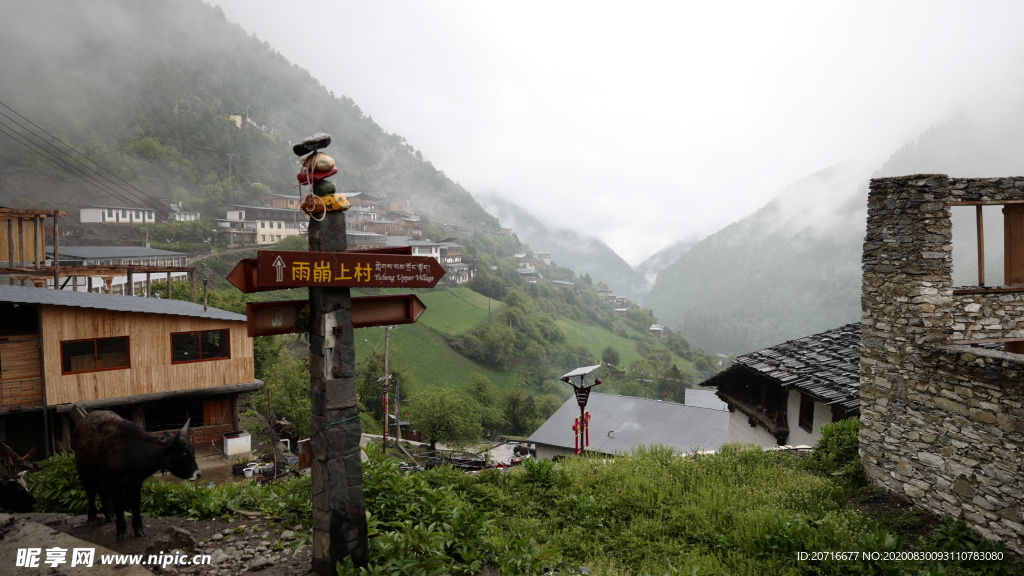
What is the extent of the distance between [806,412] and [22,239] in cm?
3197

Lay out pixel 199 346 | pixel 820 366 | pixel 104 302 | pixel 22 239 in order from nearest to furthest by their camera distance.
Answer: pixel 820 366, pixel 104 302, pixel 199 346, pixel 22 239

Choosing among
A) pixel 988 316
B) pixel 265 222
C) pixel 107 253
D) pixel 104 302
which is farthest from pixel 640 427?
pixel 265 222

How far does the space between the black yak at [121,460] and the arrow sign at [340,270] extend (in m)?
2.77

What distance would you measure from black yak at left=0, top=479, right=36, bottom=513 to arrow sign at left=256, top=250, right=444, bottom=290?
6.01 metres

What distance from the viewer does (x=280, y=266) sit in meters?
5.38

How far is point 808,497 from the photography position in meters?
9.15

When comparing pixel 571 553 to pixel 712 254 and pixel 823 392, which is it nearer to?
pixel 823 392

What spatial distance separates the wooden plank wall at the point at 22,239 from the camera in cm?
2323

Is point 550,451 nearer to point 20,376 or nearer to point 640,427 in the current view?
point 640,427

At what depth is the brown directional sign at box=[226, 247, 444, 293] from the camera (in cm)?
535

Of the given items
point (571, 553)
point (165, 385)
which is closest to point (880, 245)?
point (571, 553)

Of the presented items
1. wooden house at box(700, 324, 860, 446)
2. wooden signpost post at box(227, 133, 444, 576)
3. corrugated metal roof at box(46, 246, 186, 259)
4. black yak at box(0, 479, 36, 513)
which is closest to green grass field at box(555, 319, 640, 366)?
corrugated metal roof at box(46, 246, 186, 259)

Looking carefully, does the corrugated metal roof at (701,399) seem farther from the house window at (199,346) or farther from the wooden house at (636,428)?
the house window at (199,346)

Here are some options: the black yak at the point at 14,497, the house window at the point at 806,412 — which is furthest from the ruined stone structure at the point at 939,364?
the black yak at the point at 14,497
